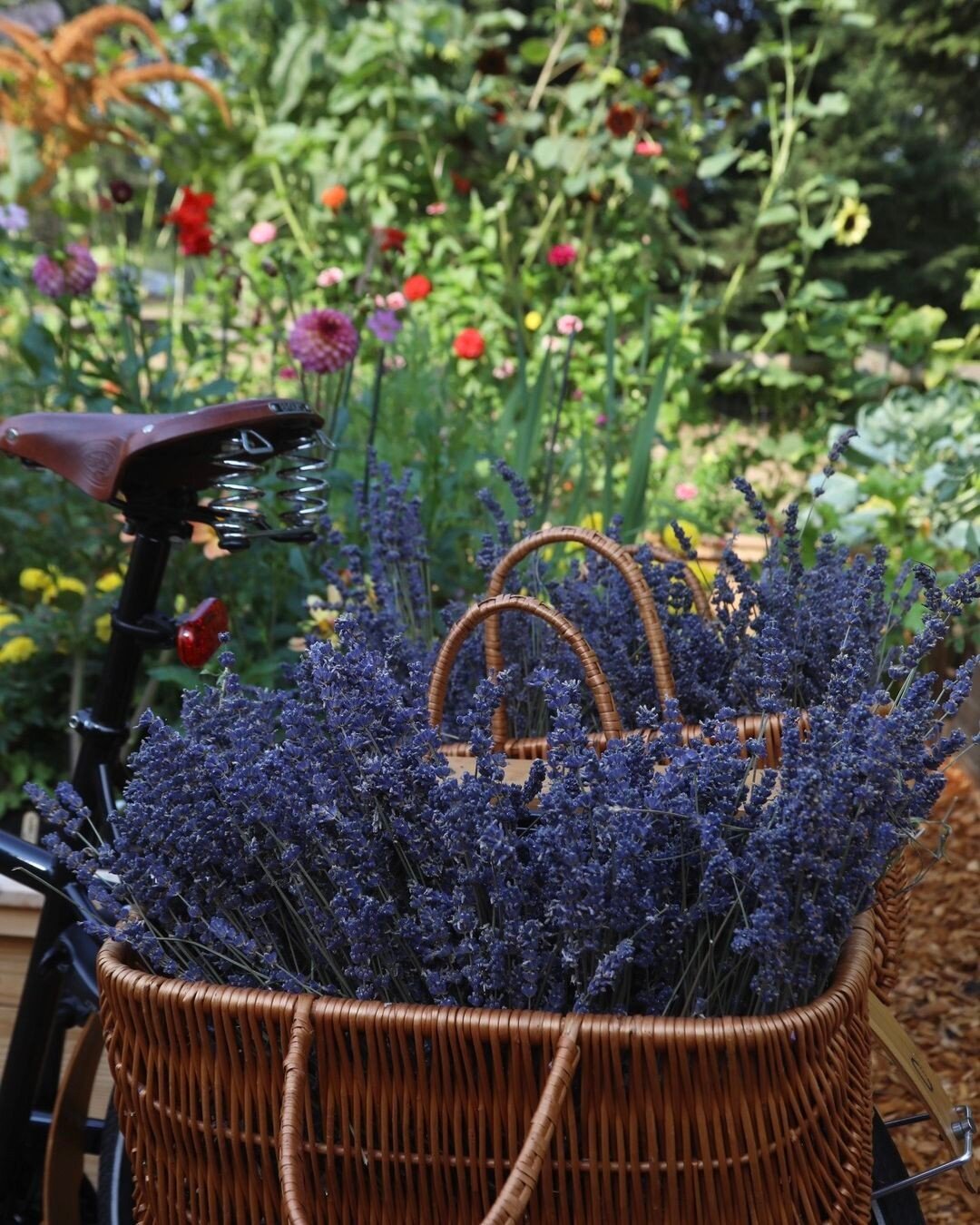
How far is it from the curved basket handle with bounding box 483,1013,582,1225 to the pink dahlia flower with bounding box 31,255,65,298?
6.27 feet

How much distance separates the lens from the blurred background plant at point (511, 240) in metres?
3.06

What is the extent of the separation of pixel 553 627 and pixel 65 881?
0.60 metres

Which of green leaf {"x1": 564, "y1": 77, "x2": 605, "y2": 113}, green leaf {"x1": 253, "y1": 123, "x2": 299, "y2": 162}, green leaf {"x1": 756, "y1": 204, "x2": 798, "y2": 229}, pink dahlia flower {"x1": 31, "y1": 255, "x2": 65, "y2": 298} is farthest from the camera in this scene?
green leaf {"x1": 756, "y1": 204, "x2": 798, "y2": 229}

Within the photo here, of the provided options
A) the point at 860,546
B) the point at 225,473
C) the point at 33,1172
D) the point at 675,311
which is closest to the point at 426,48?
the point at 675,311

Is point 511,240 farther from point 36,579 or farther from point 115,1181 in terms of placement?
point 115,1181

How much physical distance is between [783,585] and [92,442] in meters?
0.74

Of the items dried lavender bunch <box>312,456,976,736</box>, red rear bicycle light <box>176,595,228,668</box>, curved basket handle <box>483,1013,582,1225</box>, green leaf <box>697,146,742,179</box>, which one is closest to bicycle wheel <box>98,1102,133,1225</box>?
red rear bicycle light <box>176,595,228,668</box>

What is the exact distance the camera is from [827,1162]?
79 cm

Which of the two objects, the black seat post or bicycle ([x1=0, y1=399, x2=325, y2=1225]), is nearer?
bicycle ([x1=0, y1=399, x2=325, y2=1225])

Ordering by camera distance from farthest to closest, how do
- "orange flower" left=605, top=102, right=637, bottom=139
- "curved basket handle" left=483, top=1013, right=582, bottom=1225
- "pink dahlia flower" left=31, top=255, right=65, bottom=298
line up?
"orange flower" left=605, top=102, right=637, bottom=139
"pink dahlia flower" left=31, top=255, right=65, bottom=298
"curved basket handle" left=483, top=1013, right=582, bottom=1225

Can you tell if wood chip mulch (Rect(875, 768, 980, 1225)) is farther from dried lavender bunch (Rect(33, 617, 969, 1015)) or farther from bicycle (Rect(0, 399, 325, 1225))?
bicycle (Rect(0, 399, 325, 1225))

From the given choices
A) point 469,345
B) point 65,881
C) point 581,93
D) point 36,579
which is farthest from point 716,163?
point 65,881

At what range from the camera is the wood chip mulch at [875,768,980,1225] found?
1.70 meters

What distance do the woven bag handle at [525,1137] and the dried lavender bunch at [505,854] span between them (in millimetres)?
66
